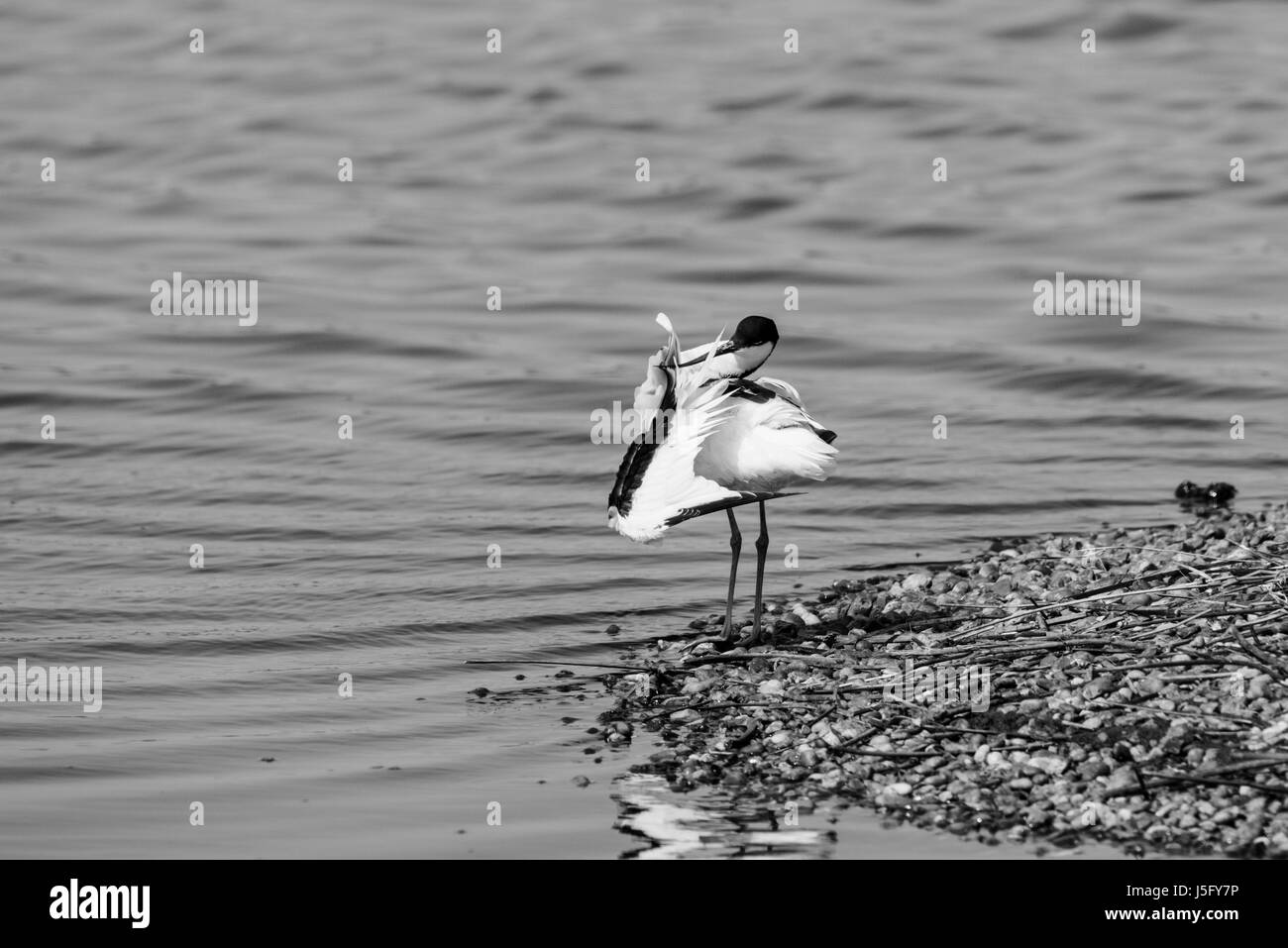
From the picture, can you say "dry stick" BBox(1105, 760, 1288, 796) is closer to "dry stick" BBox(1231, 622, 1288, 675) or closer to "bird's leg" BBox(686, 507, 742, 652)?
"dry stick" BBox(1231, 622, 1288, 675)

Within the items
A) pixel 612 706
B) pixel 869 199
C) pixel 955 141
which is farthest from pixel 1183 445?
pixel 955 141

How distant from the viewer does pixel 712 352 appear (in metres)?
11.9

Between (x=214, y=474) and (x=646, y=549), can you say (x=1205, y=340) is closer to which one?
(x=646, y=549)

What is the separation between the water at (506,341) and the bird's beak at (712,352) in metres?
2.31

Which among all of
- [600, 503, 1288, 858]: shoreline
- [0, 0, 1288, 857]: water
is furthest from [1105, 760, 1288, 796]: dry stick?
[0, 0, 1288, 857]: water

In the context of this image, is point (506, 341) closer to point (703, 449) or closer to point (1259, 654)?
point (703, 449)

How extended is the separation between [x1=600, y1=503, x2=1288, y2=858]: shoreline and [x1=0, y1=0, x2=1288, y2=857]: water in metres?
0.46

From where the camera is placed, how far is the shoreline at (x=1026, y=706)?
9.06 meters

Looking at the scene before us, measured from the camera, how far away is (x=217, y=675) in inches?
515

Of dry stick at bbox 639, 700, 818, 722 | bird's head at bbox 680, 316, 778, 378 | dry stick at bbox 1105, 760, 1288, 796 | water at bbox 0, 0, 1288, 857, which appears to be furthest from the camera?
bird's head at bbox 680, 316, 778, 378

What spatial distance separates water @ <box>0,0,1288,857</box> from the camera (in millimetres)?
11836

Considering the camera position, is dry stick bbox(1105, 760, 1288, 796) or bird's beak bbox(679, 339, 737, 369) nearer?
dry stick bbox(1105, 760, 1288, 796)

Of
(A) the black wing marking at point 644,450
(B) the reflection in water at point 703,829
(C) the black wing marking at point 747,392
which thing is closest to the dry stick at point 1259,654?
(B) the reflection in water at point 703,829

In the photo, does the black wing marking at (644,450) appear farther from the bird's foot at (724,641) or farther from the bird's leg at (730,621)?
the bird's foot at (724,641)
